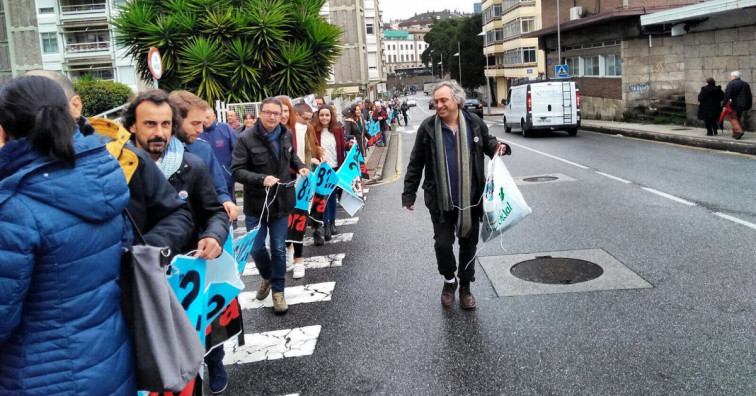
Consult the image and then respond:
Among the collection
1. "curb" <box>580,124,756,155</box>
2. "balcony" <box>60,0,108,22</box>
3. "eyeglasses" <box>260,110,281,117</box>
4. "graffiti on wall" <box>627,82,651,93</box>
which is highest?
"balcony" <box>60,0,108,22</box>

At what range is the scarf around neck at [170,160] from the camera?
3.56 metres

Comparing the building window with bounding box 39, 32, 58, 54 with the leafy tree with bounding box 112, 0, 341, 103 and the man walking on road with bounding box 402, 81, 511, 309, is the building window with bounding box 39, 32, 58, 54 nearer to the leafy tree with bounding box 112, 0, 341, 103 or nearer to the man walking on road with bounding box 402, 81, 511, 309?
the leafy tree with bounding box 112, 0, 341, 103

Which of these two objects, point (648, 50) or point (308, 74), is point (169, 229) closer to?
point (308, 74)

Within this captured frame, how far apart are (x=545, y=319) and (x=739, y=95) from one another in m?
14.2

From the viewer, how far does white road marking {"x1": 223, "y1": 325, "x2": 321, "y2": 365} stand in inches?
186

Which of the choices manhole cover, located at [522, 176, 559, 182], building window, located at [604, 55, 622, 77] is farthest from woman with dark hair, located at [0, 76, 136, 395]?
building window, located at [604, 55, 622, 77]

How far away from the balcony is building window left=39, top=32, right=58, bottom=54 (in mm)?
1689

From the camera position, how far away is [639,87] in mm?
27859

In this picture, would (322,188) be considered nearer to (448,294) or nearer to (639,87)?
(448,294)

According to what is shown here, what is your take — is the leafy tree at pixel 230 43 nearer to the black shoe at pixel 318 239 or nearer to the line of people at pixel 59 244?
the black shoe at pixel 318 239

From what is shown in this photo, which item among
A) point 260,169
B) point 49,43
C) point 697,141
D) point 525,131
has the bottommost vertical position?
point 697,141

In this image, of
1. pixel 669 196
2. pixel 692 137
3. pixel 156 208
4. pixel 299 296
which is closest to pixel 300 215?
pixel 299 296

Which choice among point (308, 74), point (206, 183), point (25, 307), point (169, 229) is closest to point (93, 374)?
point (25, 307)

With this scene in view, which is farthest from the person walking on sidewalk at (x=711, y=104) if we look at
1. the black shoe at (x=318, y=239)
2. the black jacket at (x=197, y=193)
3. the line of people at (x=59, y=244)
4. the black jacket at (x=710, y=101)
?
the line of people at (x=59, y=244)
